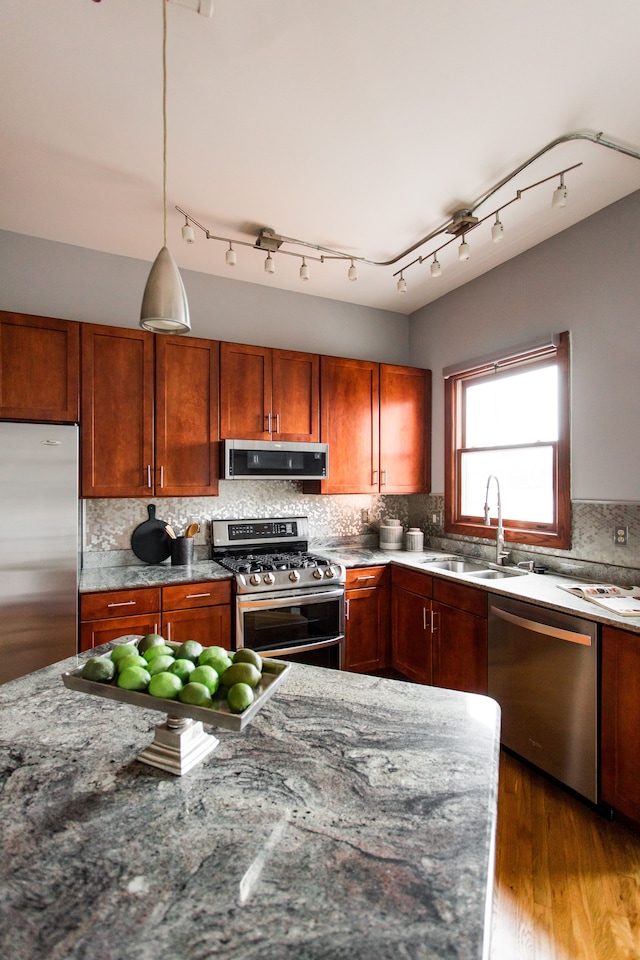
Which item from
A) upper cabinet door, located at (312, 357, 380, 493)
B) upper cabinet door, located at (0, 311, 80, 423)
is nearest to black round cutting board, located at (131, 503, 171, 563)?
upper cabinet door, located at (0, 311, 80, 423)

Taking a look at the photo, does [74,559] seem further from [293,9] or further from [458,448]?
[458,448]

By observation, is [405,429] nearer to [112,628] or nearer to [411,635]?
[411,635]

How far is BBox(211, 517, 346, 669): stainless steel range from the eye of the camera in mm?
2801

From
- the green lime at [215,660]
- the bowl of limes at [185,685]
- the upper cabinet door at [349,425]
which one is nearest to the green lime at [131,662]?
the bowl of limes at [185,685]

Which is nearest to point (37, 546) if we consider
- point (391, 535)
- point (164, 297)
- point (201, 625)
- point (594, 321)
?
point (201, 625)

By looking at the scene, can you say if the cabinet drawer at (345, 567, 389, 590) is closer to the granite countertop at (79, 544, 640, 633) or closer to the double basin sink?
the granite countertop at (79, 544, 640, 633)

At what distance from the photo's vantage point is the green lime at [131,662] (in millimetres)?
972

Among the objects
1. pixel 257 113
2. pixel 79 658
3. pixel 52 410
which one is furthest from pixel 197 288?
pixel 79 658

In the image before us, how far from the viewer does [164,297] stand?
1.33 m

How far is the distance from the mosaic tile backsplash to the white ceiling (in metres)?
1.68

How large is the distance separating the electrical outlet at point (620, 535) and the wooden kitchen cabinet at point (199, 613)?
2.15m

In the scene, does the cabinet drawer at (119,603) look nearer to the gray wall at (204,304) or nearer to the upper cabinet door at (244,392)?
the upper cabinet door at (244,392)

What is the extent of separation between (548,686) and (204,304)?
10.4 feet

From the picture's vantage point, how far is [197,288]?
3344 mm
